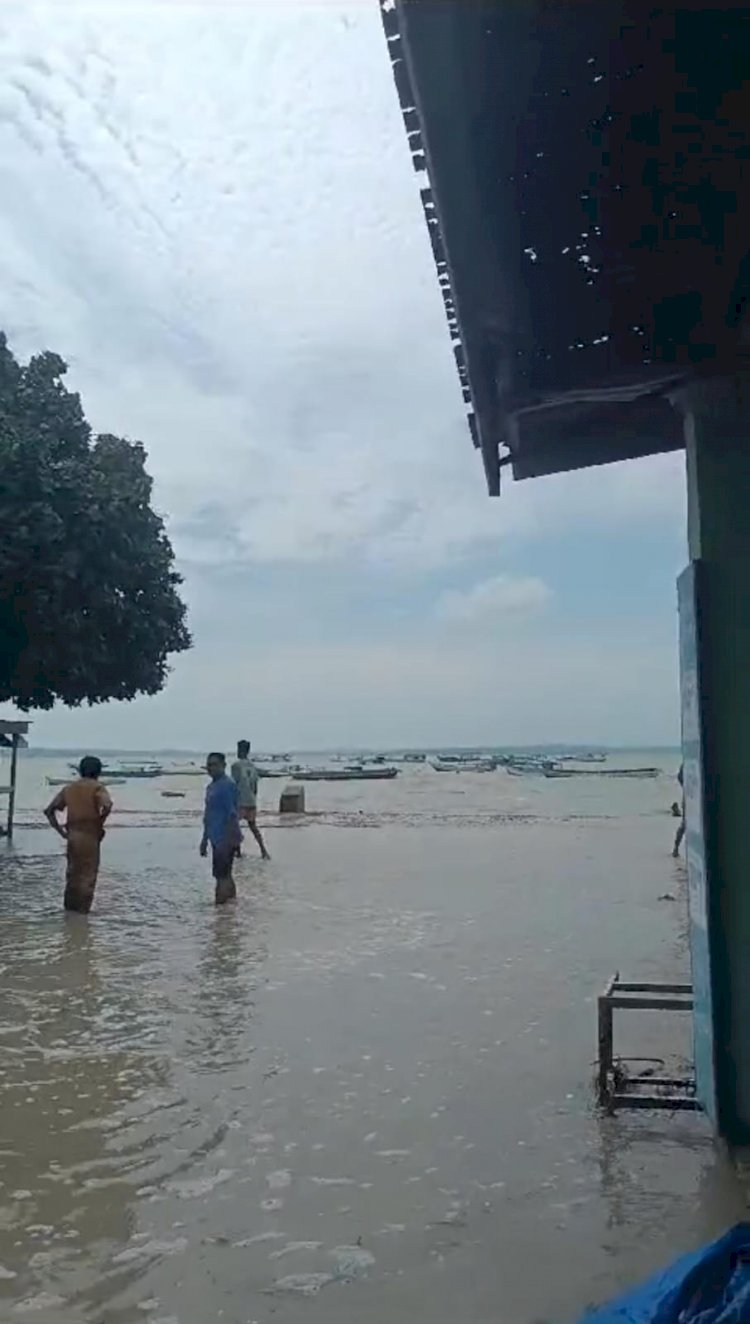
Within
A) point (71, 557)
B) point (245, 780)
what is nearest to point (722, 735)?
point (71, 557)

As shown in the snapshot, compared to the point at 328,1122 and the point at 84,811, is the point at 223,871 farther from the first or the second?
the point at 328,1122

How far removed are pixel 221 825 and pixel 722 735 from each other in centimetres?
828

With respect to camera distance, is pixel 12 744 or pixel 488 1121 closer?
pixel 488 1121

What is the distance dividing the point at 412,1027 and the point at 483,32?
6.16 m

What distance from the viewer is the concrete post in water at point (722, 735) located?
5.36 metres

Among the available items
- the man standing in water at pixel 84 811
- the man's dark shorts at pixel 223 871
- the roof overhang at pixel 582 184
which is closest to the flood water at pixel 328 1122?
the man's dark shorts at pixel 223 871

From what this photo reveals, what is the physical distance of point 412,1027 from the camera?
7.78 m

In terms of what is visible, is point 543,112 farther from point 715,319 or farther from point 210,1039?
point 210,1039

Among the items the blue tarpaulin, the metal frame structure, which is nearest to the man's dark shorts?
the metal frame structure

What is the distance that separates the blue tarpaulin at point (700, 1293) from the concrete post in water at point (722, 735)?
7.09 ft

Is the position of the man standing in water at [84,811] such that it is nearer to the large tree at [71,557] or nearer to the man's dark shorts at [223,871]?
the man's dark shorts at [223,871]

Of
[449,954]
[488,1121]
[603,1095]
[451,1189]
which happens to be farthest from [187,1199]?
[449,954]

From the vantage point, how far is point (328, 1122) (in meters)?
5.83

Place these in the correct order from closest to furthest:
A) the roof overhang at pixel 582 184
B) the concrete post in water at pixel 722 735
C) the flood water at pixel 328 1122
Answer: the roof overhang at pixel 582 184, the flood water at pixel 328 1122, the concrete post in water at pixel 722 735
